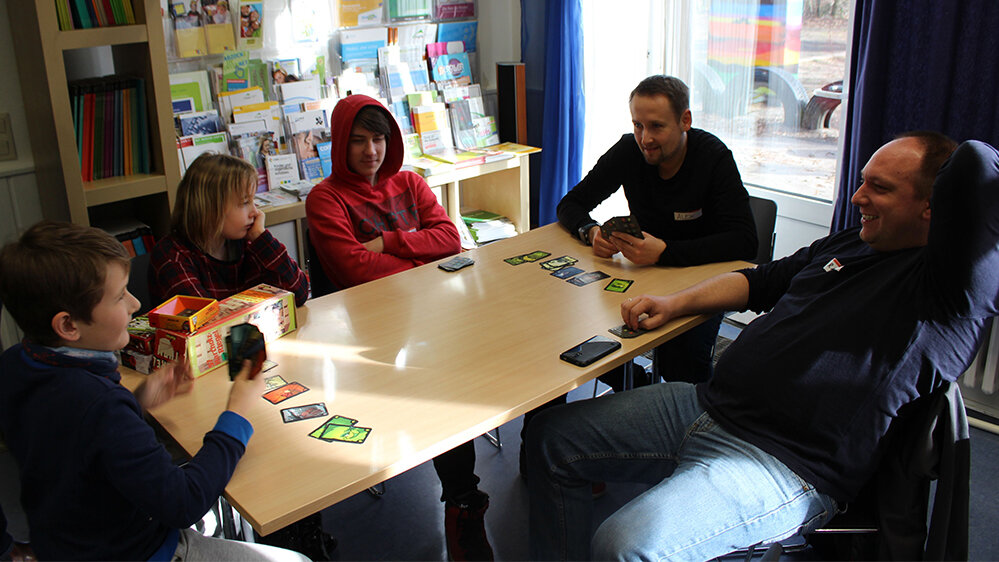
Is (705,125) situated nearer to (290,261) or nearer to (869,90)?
(869,90)

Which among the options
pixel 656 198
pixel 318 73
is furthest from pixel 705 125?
pixel 318 73

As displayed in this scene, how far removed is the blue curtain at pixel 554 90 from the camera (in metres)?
3.99

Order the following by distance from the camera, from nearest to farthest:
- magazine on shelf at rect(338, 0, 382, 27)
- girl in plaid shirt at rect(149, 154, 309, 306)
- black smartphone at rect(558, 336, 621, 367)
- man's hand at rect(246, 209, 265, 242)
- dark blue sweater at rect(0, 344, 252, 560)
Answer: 1. dark blue sweater at rect(0, 344, 252, 560)
2. black smartphone at rect(558, 336, 621, 367)
3. girl in plaid shirt at rect(149, 154, 309, 306)
4. man's hand at rect(246, 209, 265, 242)
5. magazine on shelf at rect(338, 0, 382, 27)

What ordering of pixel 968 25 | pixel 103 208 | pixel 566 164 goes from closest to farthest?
pixel 968 25 < pixel 103 208 < pixel 566 164

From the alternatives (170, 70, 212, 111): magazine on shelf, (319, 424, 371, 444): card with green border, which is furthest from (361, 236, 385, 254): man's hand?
(170, 70, 212, 111): magazine on shelf

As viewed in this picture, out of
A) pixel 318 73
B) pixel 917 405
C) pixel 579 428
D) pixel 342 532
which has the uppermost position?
pixel 318 73

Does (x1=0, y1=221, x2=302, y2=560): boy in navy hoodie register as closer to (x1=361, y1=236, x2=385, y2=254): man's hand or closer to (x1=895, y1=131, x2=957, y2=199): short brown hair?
(x1=361, y1=236, x2=385, y2=254): man's hand

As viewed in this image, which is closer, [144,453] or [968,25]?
[144,453]

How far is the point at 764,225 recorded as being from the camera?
270 centimetres

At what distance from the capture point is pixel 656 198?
105 inches

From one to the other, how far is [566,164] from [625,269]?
1.81 m

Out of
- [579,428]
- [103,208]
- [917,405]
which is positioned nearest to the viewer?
[917,405]

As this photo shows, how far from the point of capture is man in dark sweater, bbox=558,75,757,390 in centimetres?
246

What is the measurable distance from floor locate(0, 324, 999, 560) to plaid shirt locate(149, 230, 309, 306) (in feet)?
2.46
